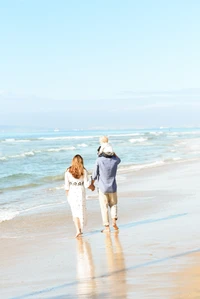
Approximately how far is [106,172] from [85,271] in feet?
10.8

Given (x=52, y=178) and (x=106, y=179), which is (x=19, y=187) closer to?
(x=52, y=178)

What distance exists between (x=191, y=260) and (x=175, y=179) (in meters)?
12.0

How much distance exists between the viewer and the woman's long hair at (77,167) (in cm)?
923

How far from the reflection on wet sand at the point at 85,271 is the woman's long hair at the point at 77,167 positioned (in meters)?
1.18

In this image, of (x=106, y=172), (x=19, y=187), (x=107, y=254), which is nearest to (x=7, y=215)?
(x=106, y=172)

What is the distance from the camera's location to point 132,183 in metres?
18.1

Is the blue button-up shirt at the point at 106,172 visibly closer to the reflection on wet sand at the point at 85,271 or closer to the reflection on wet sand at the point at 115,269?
the reflection on wet sand at the point at 115,269

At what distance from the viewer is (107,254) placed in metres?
7.46

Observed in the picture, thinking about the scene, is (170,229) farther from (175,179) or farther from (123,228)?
(175,179)

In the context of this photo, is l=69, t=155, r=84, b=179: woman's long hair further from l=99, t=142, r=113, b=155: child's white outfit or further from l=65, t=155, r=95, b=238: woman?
l=99, t=142, r=113, b=155: child's white outfit

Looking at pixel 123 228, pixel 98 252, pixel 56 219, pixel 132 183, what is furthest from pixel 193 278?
pixel 132 183

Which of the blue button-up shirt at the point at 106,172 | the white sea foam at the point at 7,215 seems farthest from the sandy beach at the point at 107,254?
the blue button-up shirt at the point at 106,172

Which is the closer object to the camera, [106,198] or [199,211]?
[106,198]

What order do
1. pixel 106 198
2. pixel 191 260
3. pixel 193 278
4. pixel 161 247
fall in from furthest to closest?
pixel 106 198
pixel 161 247
pixel 191 260
pixel 193 278
